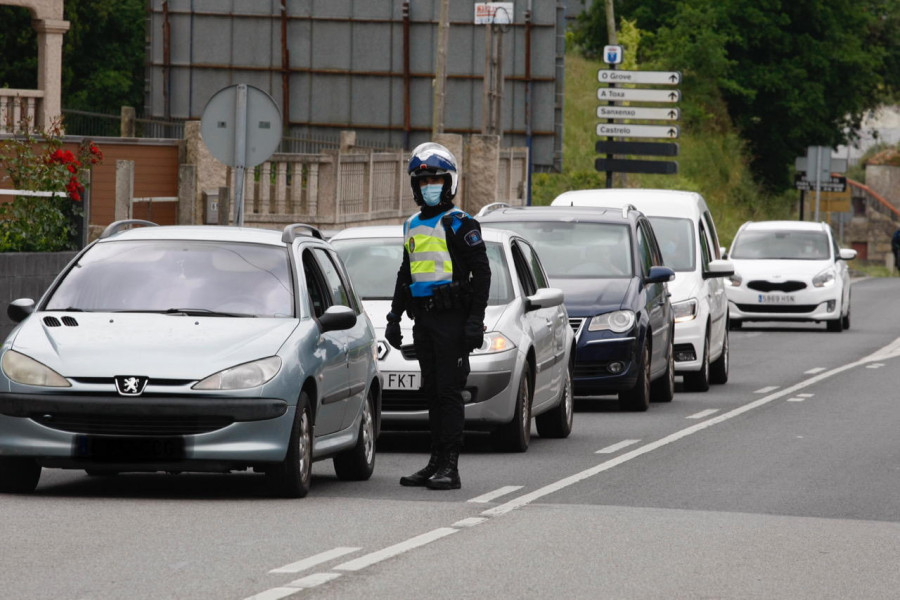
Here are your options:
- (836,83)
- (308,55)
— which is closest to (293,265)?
(308,55)

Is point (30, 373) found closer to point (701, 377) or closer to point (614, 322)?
point (614, 322)

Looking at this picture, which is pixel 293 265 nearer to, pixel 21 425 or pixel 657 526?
pixel 21 425

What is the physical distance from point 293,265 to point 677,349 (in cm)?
955

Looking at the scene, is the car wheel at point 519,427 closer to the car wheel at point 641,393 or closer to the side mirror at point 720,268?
the car wheel at point 641,393

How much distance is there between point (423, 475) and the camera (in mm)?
11750

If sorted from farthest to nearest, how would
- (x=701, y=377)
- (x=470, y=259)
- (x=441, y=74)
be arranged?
(x=441, y=74) < (x=701, y=377) < (x=470, y=259)

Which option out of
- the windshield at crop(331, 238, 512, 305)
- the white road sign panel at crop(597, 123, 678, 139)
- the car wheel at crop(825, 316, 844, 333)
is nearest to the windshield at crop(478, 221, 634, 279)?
the windshield at crop(331, 238, 512, 305)

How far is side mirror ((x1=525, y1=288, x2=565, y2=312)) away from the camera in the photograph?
14047mm

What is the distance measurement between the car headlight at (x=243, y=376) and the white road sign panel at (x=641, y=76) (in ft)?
91.3

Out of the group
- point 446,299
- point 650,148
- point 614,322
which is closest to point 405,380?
point 446,299

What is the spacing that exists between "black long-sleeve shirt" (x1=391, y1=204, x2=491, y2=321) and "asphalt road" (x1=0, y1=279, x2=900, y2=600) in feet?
3.64

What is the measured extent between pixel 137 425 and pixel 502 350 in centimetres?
397

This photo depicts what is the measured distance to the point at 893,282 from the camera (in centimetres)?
5825

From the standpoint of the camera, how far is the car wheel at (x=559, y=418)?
15.3 metres
